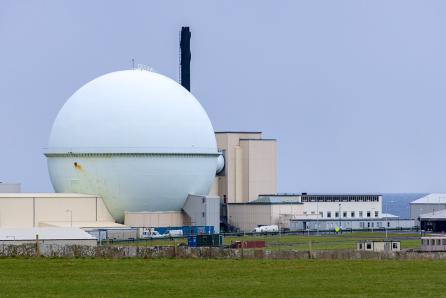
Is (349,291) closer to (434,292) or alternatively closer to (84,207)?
(434,292)

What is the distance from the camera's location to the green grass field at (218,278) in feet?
102

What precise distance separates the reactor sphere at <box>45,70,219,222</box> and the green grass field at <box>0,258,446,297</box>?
47.7 meters

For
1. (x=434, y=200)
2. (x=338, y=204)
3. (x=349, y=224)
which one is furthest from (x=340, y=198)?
(x=434, y=200)

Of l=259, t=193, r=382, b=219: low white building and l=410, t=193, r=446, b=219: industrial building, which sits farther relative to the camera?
l=410, t=193, r=446, b=219: industrial building

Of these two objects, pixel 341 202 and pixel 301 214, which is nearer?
pixel 301 214

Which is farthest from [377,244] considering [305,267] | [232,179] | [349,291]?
[232,179]

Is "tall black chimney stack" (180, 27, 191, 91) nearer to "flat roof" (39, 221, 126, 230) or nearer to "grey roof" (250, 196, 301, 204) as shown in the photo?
"grey roof" (250, 196, 301, 204)

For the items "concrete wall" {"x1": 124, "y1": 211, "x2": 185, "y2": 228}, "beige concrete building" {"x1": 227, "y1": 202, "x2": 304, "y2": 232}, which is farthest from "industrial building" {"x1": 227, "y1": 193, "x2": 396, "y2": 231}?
"concrete wall" {"x1": 124, "y1": 211, "x2": 185, "y2": 228}

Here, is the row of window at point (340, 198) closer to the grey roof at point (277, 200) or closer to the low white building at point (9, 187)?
the grey roof at point (277, 200)

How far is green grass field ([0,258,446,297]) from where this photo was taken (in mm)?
31203

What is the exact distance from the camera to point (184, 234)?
9006cm

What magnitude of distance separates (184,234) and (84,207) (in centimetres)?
754

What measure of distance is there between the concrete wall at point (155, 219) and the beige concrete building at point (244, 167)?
13.7m

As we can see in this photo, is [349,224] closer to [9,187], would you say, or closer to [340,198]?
[340,198]
